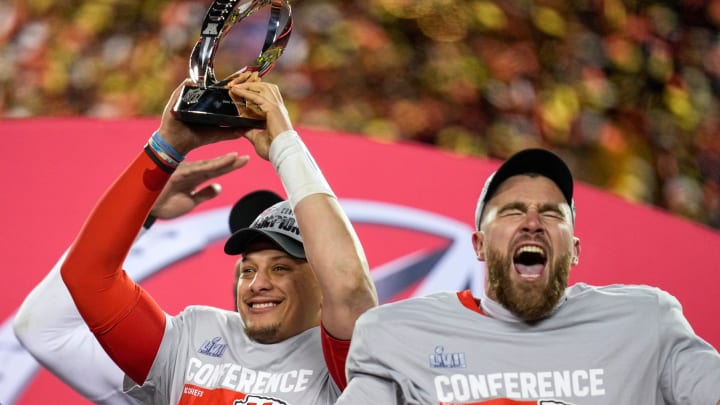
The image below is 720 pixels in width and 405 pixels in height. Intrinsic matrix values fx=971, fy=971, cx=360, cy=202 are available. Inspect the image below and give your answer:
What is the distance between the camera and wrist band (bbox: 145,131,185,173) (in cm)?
182

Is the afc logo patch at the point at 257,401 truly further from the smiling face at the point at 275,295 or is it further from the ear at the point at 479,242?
the ear at the point at 479,242

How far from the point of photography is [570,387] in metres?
1.53

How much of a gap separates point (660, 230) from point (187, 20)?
285 cm

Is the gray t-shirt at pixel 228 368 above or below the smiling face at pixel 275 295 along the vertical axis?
below

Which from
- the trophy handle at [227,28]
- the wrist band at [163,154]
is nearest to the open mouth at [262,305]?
the wrist band at [163,154]

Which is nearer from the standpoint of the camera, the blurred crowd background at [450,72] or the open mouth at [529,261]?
the open mouth at [529,261]

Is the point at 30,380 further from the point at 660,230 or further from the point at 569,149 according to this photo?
the point at 569,149

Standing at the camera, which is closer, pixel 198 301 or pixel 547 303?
pixel 547 303

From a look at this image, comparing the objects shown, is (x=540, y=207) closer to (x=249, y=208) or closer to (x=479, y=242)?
(x=479, y=242)

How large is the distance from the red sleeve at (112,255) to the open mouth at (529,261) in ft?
2.22

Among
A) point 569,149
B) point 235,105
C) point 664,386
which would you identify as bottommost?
point 569,149

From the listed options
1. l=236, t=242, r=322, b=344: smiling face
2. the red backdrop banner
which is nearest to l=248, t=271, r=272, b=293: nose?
l=236, t=242, r=322, b=344: smiling face

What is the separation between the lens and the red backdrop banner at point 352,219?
2.88 metres

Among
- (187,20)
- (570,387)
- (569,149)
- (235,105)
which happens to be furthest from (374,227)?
(187,20)
